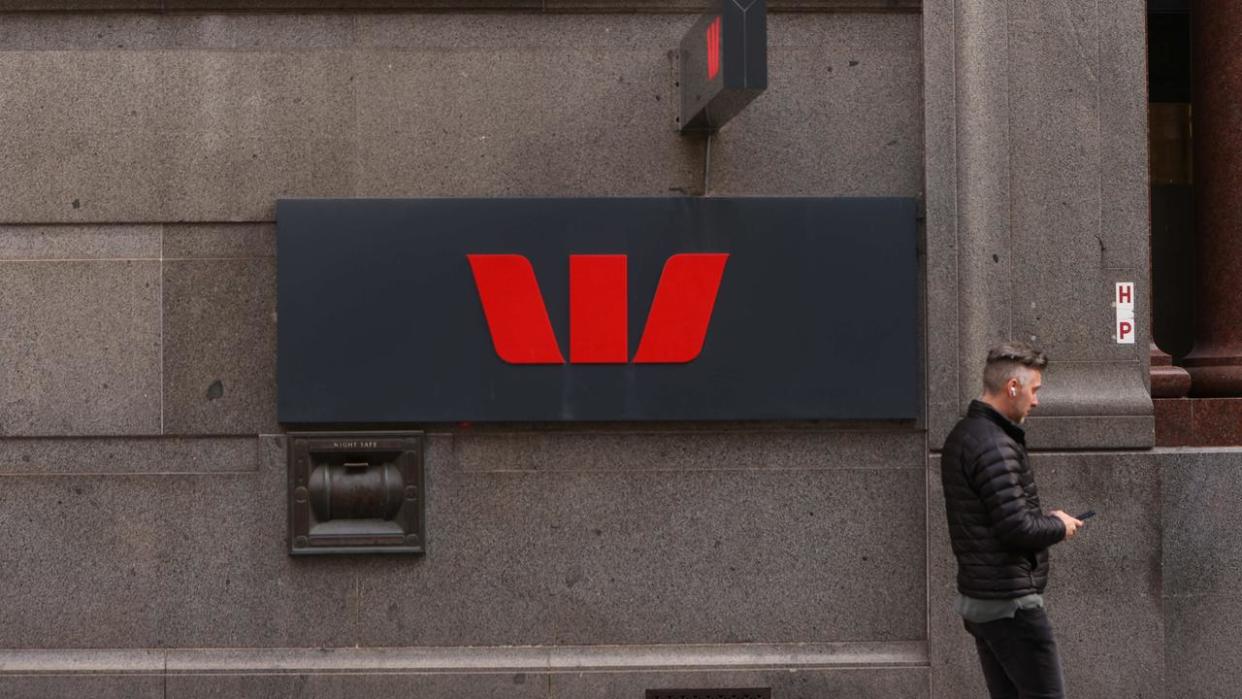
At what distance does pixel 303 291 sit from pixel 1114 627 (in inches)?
185

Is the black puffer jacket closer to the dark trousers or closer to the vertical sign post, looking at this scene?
the dark trousers

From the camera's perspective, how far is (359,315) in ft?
20.0

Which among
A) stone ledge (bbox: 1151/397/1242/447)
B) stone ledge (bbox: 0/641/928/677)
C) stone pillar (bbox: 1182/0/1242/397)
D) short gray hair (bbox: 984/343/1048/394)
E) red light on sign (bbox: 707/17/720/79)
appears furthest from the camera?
stone pillar (bbox: 1182/0/1242/397)

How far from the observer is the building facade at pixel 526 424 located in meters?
6.16

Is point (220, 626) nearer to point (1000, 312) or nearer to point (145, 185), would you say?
point (145, 185)

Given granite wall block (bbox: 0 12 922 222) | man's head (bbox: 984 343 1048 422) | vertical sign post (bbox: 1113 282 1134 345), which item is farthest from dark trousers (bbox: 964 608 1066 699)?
granite wall block (bbox: 0 12 922 222)

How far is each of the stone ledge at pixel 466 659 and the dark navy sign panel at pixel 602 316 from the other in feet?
4.14

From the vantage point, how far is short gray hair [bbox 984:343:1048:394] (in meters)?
4.62

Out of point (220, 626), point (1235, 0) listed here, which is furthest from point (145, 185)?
point (1235, 0)

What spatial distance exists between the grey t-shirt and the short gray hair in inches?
32.9

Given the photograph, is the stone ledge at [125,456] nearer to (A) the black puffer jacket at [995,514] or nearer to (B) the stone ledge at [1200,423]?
(A) the black puffer jacket at [995,514]

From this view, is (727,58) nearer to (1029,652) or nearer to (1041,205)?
(1041,205)

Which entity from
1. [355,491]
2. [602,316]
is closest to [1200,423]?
[602,316]

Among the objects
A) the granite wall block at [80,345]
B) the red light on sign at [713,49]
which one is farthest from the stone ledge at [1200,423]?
the granite wall block at [80,345]
